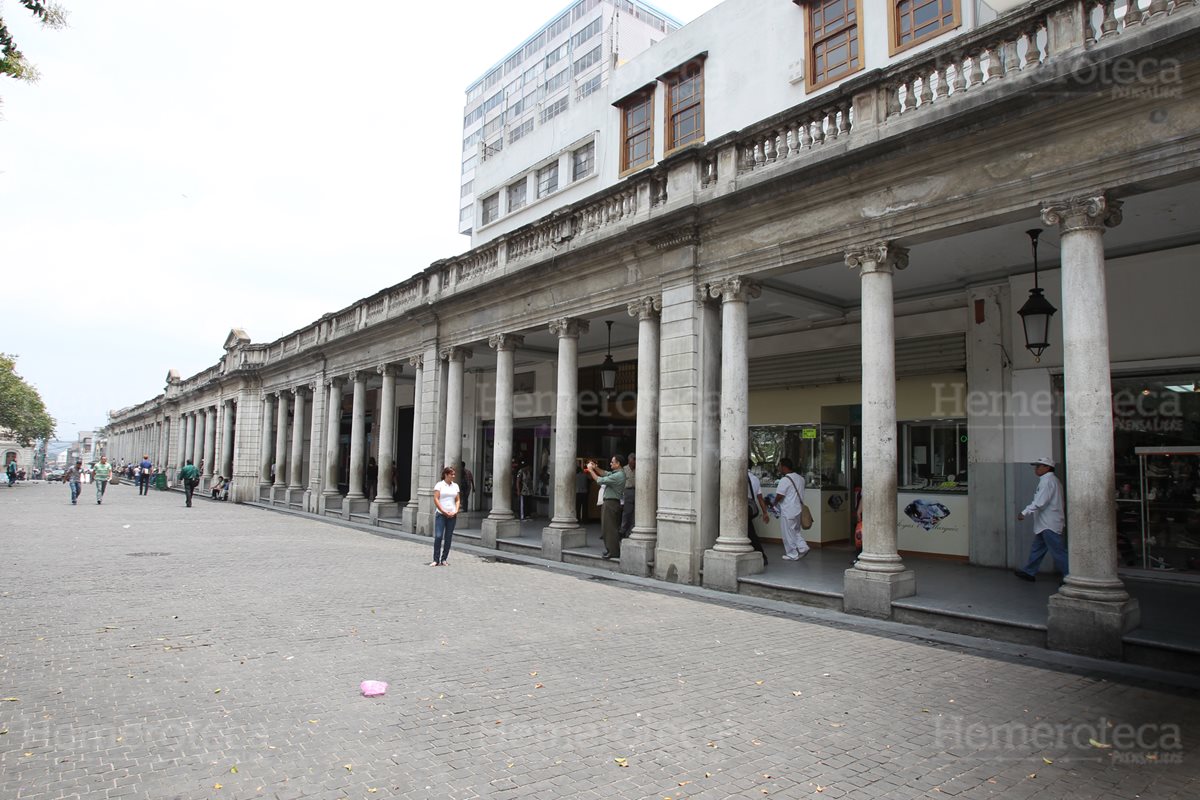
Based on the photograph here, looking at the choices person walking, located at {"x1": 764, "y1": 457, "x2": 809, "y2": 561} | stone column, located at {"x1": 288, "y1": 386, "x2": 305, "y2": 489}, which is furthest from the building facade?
stone column, located at {"x1": 288, "y1": 386, "x2": 305, "y2": 489}

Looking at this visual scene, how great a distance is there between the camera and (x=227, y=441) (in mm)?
36562

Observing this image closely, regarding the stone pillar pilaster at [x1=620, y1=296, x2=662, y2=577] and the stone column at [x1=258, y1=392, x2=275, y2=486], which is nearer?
the stone pillar pilaster at [x1=620, y1=296, x2=662, y2=577]

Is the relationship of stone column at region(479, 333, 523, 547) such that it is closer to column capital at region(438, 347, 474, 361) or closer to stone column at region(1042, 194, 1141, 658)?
column capital at region(438, 347, 474, 361)

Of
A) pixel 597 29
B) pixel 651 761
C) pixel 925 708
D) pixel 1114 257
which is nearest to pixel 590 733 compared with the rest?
pixel 651 761

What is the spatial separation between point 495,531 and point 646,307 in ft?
20.4

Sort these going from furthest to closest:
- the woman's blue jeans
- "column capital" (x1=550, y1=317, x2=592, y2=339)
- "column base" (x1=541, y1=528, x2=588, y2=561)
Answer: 1. "column capital" (x1=550, y1=317, x2=592, y2=339)
2. "column base" (x1=541, y1=528, x2=588, y2=561)
3. the woman's blue jeans

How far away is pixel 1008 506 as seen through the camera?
11.0 metres

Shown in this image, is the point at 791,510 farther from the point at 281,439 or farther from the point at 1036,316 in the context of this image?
the point at 281,439

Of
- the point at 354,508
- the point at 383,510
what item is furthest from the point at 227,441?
the point at 383,510

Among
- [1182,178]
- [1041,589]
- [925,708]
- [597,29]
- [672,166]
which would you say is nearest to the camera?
[925,708]

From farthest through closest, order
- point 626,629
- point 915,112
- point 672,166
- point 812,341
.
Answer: point 812,341
point 672,166
point 915,112
point 626,629

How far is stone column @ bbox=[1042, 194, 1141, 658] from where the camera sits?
22.2ft

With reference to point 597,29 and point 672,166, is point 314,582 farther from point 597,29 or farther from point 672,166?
point 597,29

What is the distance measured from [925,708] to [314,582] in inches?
329
